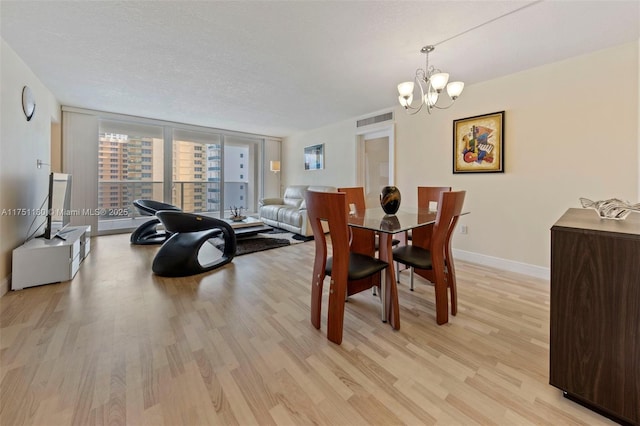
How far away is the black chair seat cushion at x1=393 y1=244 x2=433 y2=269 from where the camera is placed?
76.5 inches

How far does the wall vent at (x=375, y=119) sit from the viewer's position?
4.36m

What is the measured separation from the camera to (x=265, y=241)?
174 inches

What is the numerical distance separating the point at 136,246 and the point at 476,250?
504 centimetres

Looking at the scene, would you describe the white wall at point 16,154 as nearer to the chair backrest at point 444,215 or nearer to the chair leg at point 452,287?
the chair backrest at point 444,215

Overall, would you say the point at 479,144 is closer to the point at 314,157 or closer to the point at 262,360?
the point at 262,360

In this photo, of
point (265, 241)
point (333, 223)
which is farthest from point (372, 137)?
point (333, 223)

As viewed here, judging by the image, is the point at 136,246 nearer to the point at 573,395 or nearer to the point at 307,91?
the point at 307,91

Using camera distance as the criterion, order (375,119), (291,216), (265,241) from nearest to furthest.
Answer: (265,241) < (375,119) < (291,216)

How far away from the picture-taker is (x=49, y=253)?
8.52ft

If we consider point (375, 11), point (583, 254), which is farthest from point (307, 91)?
point (583, 254)

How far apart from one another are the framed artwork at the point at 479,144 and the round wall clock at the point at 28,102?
5008 millimetres

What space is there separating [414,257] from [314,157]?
14.7 feet

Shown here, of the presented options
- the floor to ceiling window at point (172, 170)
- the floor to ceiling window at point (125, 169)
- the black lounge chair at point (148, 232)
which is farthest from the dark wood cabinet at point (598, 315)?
the floor to ceiling window at point (125, 169)

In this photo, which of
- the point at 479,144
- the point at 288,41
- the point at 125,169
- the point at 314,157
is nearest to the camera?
the point at 288,41
